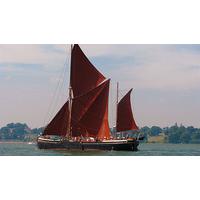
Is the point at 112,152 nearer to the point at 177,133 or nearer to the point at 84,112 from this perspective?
the point at 84,112

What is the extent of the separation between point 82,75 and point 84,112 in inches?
59.9

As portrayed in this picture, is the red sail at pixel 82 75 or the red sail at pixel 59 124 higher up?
the red sail at pixel 82 75

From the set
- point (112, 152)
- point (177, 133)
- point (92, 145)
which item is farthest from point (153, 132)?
point (92, 145)

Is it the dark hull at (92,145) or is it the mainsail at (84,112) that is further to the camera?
the dark hull at (92,145)

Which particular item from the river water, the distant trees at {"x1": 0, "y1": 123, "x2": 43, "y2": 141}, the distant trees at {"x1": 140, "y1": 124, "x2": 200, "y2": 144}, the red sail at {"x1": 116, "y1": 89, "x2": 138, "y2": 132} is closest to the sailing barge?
the red sail at {"x1": 116, "y1": 89, "x2": 138, "y2": 132}

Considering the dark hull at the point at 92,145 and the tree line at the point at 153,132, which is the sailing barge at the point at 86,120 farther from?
the tree line at the point at 153,132

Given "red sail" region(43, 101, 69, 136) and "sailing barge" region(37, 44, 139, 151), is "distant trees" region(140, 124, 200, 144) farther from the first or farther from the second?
"red sail" region(43, 101, 69, 136)

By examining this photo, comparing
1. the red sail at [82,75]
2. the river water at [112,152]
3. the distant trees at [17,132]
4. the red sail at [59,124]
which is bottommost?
the river water at [112,152]

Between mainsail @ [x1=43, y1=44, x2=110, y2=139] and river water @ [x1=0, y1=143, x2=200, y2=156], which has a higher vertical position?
mainsail @ [x1=43, y1=44, x2=110, y2=139]

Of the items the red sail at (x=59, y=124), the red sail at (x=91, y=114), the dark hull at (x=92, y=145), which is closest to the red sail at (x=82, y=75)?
the red sail at (x=91, y=114)

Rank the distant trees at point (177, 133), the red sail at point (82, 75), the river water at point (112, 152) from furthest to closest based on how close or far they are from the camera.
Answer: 1. the river water at point (112, 152)
2. the red sail at point (82, 75)
3. the distant trees at point (177, 133)

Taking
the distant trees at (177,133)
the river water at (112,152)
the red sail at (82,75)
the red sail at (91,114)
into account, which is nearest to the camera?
the distant trees at (177,133)

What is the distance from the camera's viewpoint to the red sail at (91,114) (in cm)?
2550

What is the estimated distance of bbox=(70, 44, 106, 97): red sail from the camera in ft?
72.8
